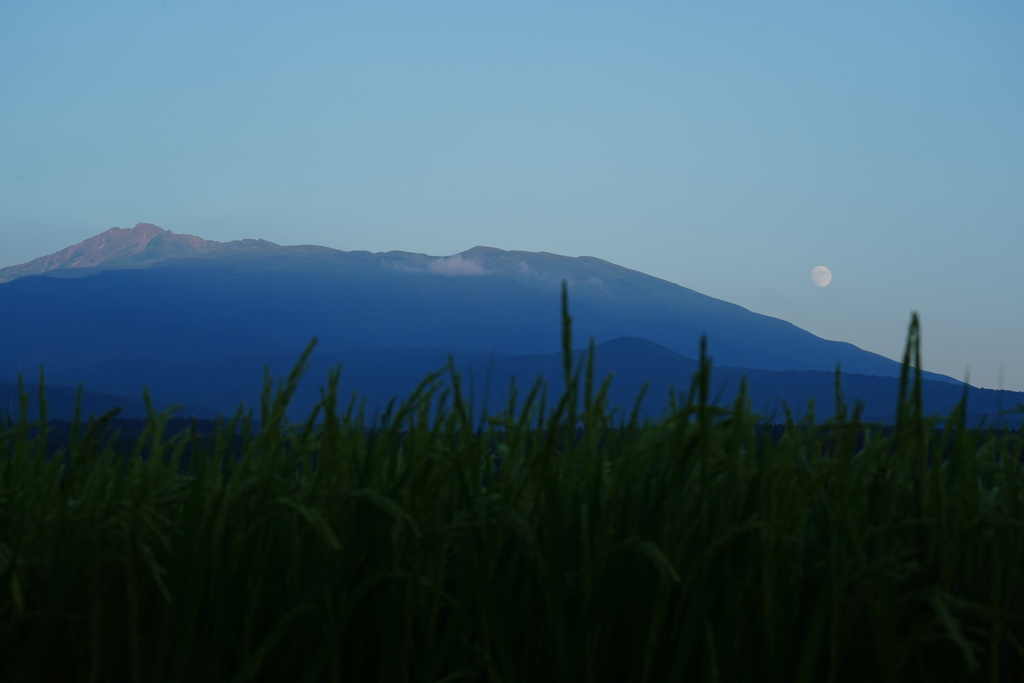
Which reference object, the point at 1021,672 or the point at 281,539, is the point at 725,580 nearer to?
the point at 1021,672

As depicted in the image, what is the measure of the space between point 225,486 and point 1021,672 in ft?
6.39

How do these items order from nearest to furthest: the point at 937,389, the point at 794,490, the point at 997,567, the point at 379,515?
the point at 997,567 → the point at 379,515 → the point at 794,490 → the point at 937,389

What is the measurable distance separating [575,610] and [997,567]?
2.99 ft

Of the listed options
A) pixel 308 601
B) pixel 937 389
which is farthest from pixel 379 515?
pixel 937 389

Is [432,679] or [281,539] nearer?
[432,679]

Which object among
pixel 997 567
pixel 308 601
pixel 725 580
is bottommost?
pixel 308 601

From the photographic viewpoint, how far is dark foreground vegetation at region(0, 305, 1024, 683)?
174 centimetres

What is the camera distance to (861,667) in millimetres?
1875

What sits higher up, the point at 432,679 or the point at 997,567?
the point at 997,567

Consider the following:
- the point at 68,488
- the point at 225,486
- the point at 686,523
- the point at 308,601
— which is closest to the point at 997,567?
the point at 686,523

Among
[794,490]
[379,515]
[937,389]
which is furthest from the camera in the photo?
[937,389]

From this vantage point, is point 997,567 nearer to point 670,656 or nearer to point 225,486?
point 670,656

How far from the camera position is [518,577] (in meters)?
1.99

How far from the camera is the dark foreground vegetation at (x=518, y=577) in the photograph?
5.72 feet
